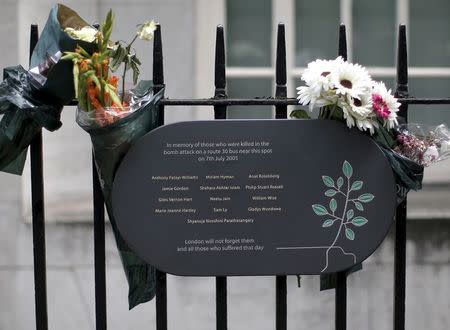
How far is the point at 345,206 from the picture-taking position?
262 centimetres

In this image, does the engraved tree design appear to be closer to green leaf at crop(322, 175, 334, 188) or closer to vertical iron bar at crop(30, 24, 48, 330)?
green leaf at crop(322, 175, 334, 188)

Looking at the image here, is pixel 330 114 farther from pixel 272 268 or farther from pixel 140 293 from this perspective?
pixel 140 293

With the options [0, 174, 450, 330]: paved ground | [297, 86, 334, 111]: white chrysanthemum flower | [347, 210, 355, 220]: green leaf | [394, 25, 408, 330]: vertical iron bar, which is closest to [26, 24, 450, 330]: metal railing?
[394, 25, 408, 330]: vertical iron bar

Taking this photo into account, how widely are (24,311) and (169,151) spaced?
9.61ft

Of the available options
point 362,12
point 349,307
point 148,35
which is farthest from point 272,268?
point 362,12

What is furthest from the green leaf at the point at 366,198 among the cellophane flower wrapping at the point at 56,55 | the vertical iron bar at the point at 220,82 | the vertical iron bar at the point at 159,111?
the cellophane flower wrapping at the point at 56,55

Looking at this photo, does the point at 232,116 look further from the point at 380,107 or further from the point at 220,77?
the point at 380,107

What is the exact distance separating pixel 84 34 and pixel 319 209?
0.84 meters

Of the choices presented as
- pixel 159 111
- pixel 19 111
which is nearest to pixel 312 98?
pixel 159 111

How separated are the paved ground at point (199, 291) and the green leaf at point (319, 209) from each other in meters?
2.54

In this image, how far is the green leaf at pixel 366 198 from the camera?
2619mm

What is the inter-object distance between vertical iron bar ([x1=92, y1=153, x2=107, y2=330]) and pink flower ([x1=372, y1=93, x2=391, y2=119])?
847 millimetres

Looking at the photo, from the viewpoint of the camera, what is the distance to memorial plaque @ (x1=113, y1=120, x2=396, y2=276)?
2.58 metres

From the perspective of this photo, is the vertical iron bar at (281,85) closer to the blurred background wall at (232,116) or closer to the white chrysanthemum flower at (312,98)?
the white chrysanthemum flower at (312,98)
